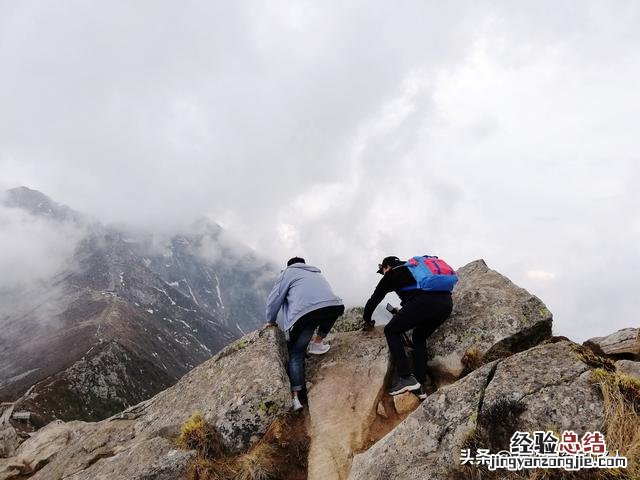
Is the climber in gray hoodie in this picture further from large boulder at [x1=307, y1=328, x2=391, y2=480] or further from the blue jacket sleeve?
large boulder at [x1=307, y1=328, x2=391, y2=480]

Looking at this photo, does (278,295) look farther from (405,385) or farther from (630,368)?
(630,368)

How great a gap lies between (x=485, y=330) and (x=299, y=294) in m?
7.22

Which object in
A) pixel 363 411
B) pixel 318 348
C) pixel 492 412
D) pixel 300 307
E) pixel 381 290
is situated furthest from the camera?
pixel 318 348

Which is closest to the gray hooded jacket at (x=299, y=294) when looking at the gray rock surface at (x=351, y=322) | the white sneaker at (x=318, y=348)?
the white sneaker at (x=318, y=348)

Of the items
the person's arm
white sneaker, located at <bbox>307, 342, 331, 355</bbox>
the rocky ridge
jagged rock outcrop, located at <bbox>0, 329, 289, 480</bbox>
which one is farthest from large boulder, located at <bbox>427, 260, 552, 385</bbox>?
jagged rock outcrop, located at <bbox>0, 329, 289, 480</bbox>

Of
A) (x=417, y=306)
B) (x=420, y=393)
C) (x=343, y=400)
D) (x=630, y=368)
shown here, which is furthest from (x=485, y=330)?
(x=343, y=400)

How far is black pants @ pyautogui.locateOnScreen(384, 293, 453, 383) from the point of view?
517 inches

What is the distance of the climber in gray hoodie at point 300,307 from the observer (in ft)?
45.8

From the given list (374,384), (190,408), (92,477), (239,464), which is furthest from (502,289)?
(92,477)

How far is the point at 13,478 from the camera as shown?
1767cm

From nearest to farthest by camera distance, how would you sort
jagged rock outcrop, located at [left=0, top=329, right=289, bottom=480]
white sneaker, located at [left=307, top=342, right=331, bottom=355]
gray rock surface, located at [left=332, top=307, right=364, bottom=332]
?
jagged rock outcrop, located at [left=0, top=329, right=289, bottom=480] < white sneaker, located at [left=307, top=342, right=331, bottom=355] < gray rock surface, located at [left=332, top=307, right=364, bottom=332]

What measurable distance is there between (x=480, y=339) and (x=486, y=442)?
6848 millimetres

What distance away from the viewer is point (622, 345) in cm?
1539

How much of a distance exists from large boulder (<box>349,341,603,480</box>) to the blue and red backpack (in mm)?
3488
